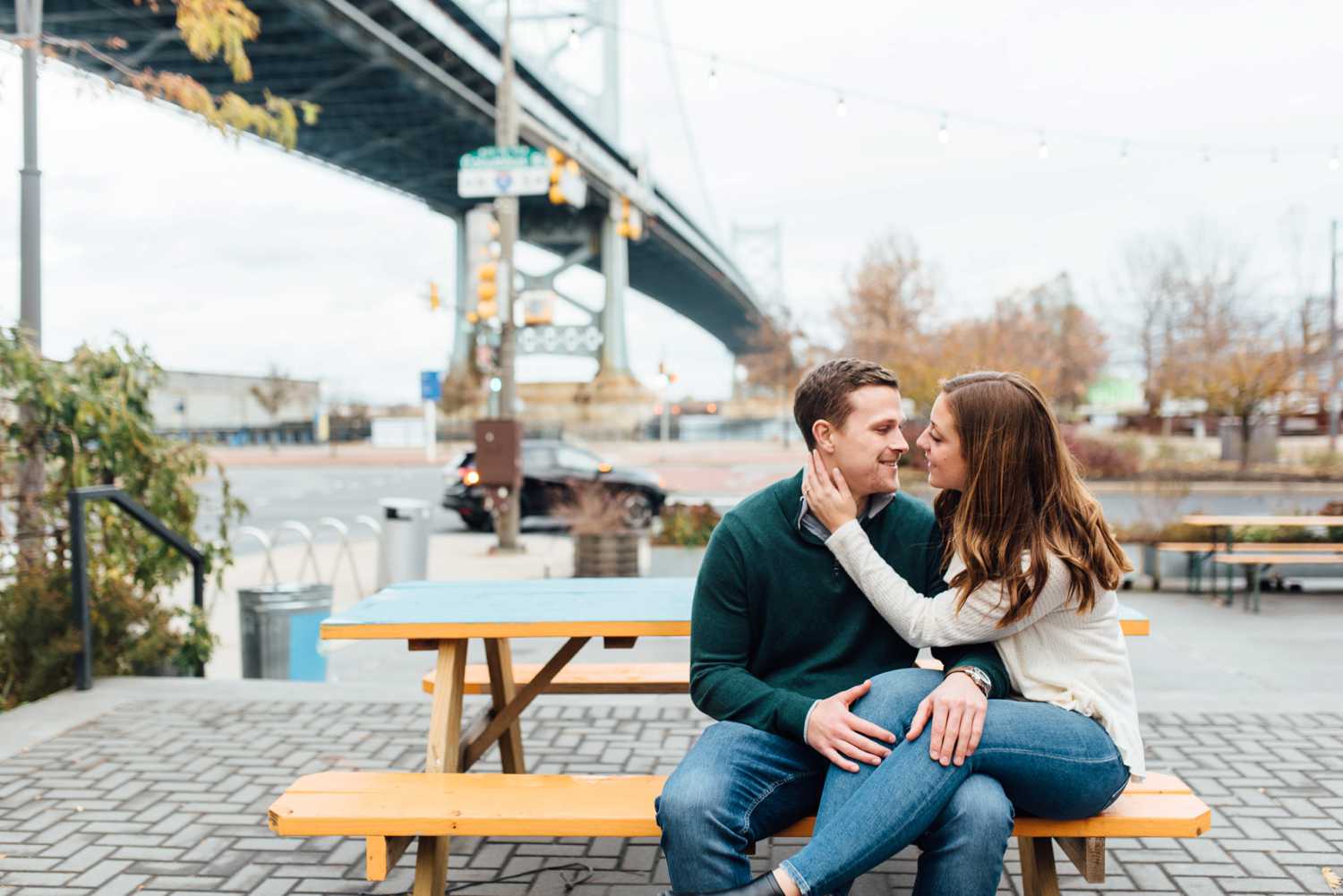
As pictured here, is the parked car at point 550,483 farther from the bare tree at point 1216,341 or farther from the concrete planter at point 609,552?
the bare tree at point 1216,341

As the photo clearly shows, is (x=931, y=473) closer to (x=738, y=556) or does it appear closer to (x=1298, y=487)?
(x=738, y=556)

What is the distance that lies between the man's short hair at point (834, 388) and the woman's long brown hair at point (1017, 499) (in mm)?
219

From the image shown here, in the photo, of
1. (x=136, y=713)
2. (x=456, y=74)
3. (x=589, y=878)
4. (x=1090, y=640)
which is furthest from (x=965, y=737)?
(x=456, y=74)

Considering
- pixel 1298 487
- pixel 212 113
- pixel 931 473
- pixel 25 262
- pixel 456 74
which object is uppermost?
pixel 456 74

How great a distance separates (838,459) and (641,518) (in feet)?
40.8

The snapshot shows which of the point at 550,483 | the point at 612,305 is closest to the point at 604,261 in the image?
the point at 612,305

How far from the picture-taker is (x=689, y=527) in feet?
34.6

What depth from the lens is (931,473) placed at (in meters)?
2.60

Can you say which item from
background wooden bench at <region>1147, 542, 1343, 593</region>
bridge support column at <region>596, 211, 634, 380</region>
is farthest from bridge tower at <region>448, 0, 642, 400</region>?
background wooden bench at <region>1147, 542, 1343, 593</region>

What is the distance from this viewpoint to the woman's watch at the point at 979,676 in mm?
2441

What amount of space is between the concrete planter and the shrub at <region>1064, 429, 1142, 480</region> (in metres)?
15.4

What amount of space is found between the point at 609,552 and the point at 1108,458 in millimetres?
17642

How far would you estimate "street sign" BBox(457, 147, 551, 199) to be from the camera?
11.3 metres

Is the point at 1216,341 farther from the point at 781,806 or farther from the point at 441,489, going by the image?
the point at 781,806
